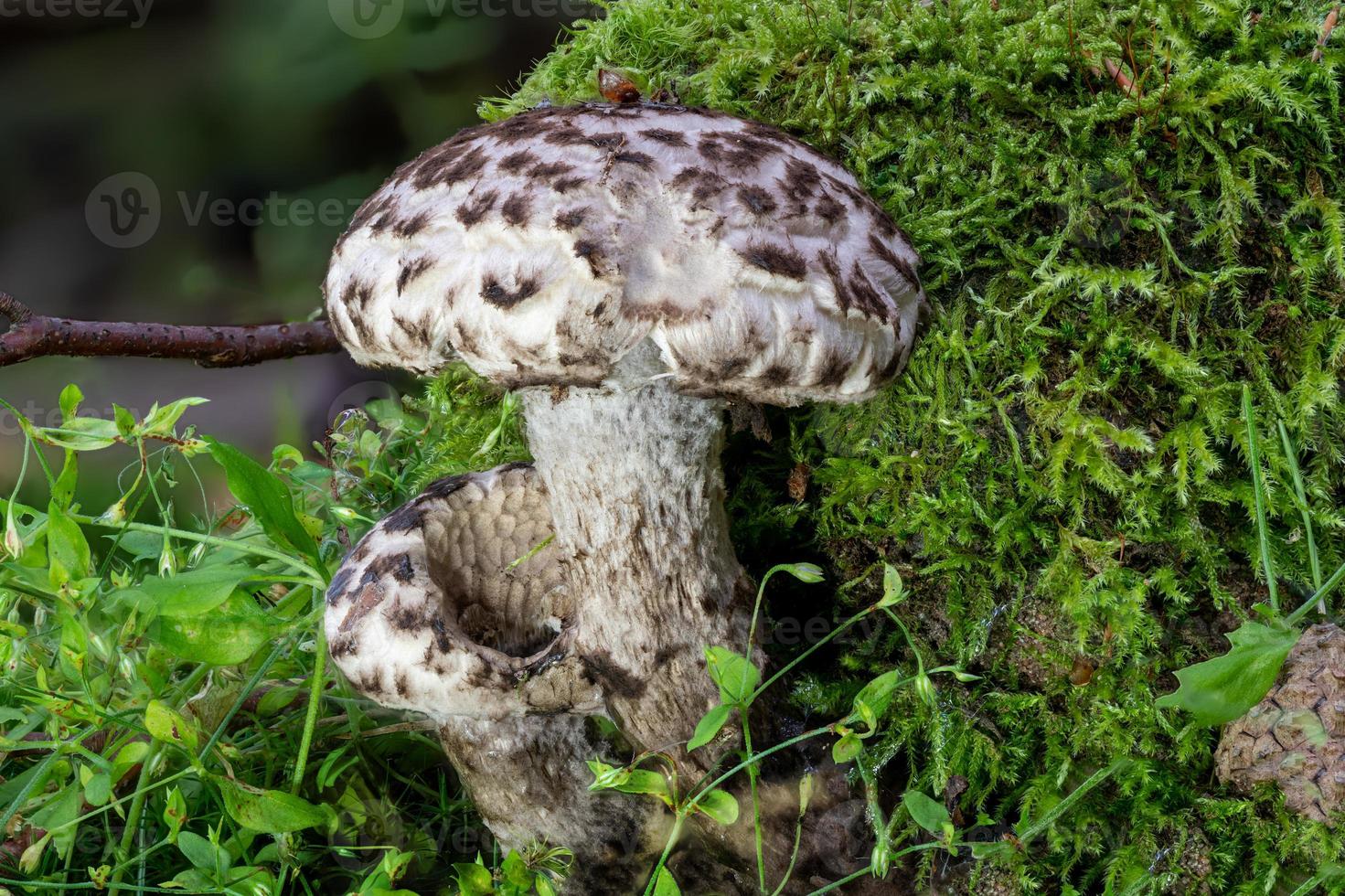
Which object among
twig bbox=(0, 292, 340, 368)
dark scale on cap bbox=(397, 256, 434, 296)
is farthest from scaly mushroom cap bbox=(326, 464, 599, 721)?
twig bbox=(0, 292, 340, 368)

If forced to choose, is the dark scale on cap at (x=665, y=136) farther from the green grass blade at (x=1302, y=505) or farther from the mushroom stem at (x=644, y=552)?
the green grass blade at (x=1302, y=505)

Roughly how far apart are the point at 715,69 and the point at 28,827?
2.39 m

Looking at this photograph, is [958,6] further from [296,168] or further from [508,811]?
[296,168]

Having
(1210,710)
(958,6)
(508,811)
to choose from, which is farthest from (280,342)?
(1210,710)

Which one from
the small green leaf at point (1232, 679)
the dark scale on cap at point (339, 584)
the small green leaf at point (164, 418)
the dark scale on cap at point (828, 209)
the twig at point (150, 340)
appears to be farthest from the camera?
the twig at point (150, 340)

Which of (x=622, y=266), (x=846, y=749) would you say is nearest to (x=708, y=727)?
(x=846, y=749)

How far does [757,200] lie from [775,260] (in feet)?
0.42

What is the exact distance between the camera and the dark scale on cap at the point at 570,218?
1.39 m

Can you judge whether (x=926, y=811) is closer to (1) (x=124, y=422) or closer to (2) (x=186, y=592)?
(2) (x=186, y=592)

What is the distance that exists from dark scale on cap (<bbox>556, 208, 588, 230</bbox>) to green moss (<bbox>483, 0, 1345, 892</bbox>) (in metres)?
0.94

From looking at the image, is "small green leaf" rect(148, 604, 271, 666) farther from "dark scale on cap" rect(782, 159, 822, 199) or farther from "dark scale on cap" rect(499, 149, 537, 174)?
"dark scale on cap" rect(782, 159, 822, 199)

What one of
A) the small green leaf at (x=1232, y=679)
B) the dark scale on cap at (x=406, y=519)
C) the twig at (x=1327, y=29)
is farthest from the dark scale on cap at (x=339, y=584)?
the twig at (x=1327, y=29)

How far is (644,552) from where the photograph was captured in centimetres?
184

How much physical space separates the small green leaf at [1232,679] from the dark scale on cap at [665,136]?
3.85 ft
